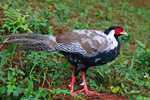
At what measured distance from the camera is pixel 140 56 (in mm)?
4574

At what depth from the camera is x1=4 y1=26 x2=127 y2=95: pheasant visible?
3274 millimetres

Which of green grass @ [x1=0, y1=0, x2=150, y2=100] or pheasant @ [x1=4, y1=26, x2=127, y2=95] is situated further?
pheasant @ [x1=4, y1=26, x2=127, y2=95]

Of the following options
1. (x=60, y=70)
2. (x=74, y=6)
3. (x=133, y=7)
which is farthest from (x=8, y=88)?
(x=133, y=7)

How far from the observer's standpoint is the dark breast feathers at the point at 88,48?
3270 mm

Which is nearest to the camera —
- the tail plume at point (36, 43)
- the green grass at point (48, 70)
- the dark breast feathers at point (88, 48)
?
the green grass at point (48, 70)

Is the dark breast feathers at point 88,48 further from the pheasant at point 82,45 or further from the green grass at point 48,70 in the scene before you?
the green grass at point 48,70

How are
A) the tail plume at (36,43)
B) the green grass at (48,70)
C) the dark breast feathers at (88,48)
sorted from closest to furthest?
the green grass at (48,70) → the dark breast feathers at (88,48) → the tail plume at (36,43)

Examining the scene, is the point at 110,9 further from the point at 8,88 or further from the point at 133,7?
the point at 8,88

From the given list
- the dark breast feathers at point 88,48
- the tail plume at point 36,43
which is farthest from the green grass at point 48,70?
the dark breast feathers at point 88,48

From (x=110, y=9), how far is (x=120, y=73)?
14.3 ft

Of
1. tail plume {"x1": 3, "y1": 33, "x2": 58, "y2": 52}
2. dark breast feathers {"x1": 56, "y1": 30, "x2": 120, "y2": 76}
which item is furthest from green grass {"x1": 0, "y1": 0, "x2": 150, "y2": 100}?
dark breast feathers {"x1": 56, "y1": 30, "x2": 120, "y2": 76}

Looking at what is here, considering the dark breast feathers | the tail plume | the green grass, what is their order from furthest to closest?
the tail plume
the dark breast feathers
the green grass

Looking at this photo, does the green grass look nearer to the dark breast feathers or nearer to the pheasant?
the pheasant

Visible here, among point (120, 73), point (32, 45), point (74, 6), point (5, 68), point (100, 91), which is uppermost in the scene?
point (74, 6)
